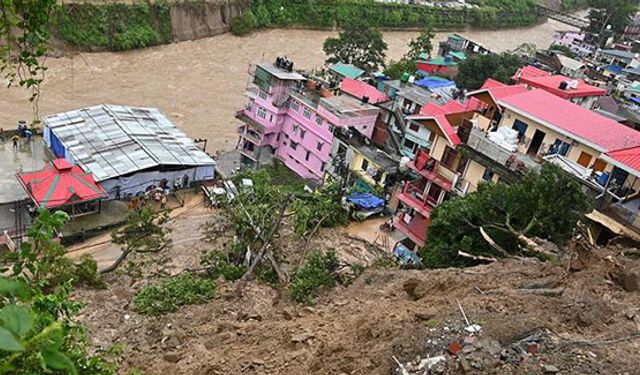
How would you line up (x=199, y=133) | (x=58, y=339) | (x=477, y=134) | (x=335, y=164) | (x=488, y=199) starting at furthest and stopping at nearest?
(x=199, y=133) → (x=335, y=164) → (x=477, y=134) → (x=488, y=199) → (x=58, y=339)

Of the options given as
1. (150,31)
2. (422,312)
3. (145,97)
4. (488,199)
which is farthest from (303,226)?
(150,31)

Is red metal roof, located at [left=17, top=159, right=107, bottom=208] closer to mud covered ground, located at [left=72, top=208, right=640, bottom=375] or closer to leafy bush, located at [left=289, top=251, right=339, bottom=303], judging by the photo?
mud covered ground, located at [left=72, top=208, right=640, bottom=375]

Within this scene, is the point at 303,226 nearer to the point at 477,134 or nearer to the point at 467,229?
the point at 467,229

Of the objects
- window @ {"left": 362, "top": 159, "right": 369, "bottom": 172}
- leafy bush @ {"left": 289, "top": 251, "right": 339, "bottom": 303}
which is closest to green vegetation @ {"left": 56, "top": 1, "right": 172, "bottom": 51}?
window @ {"left": 362, "top": 159, "right": 369, "bottom": 172}

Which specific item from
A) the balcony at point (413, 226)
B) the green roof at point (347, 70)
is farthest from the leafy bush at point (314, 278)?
the green roof at point (347, 70)

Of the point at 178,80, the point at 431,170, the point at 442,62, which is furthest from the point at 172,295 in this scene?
the point at 442,62

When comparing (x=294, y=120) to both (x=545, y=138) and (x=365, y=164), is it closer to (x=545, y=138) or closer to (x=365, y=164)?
(x=365, y=164)
